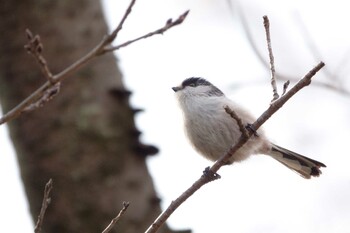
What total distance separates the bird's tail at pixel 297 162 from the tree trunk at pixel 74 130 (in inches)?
32.1

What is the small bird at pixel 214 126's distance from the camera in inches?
142

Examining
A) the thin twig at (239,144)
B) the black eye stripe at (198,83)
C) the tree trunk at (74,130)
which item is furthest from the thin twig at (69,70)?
the black eye stripe at (198,83)

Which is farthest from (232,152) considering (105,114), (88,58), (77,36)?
(77,36)

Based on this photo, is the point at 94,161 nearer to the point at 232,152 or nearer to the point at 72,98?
the point at 72,98

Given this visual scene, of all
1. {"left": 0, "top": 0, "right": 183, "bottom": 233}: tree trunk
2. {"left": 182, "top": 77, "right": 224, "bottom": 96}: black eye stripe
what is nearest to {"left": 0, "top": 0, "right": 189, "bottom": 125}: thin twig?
{"left": 0, "top": 0, "right": 183, "bottom": 233}: tree trunk

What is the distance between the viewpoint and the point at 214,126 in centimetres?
362

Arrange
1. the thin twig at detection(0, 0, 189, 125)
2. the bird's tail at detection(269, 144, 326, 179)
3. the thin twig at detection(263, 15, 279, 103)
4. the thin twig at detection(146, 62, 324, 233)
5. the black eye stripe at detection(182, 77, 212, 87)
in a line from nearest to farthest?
the thin twig at detection(0, 0, 189, 125) < the thin twig at detection(146, 62, 324, 233) < the thin twig at detection(263, 15, 279, 103) < the bird's tail at detection(269, 144, 326, 179) < the black eye stripe at detection(182, 77, 212, 87)

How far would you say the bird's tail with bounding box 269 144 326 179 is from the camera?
388 cm

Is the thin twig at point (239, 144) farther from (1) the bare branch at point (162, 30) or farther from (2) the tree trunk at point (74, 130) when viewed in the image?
(2) the tree trunk at point (74, 130)

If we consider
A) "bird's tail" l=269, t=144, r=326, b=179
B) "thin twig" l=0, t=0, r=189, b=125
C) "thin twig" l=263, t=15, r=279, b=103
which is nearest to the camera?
"thin twig" l=0, t=0, r=189, b=125

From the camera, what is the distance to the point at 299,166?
3.99 meters

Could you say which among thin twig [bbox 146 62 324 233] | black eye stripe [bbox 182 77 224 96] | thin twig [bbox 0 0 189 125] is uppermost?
black eye stripe [bbox 182 77 224 96]

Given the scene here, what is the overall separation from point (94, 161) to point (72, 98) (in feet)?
1.22

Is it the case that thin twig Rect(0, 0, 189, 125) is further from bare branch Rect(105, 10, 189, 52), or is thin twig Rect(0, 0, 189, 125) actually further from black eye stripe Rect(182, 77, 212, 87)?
black eye stripe Rect(182, 77, 212, 87)
